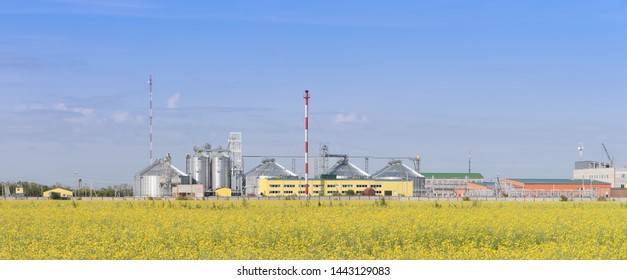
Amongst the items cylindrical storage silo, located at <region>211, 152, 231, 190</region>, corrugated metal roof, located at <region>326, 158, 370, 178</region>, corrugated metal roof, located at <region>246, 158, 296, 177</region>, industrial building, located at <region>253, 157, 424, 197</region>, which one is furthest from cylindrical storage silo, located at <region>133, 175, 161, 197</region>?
corrugated metal roof, located at <region>326, 158, 370, 178</region>

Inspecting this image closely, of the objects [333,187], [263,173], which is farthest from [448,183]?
[263,173]

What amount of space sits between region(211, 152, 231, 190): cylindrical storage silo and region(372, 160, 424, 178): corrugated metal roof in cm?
2655

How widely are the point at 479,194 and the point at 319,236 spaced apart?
10996cm

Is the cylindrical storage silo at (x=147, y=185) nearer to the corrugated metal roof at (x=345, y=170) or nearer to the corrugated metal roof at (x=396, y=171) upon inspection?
the corrugated metal roof at (x=345, y=170)

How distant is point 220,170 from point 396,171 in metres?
31.5

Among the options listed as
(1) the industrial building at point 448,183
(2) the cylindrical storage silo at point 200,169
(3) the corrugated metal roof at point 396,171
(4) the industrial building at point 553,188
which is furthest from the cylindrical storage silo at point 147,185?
(4) the industrial building at point 553,188

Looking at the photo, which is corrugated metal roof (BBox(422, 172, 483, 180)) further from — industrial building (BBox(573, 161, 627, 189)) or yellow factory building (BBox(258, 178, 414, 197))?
yellow factory building (BBox(258, 178, 414, 197))

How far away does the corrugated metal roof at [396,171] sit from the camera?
143 metres

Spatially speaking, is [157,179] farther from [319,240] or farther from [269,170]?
[319,240]

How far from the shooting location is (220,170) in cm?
13525

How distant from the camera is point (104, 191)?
→ 457 feet

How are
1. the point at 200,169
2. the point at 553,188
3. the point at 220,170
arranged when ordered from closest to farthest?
1. the point at 200,169
2. the point at 220,170
3. the point at 553,188

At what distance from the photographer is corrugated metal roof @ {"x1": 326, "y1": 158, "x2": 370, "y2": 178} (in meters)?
144
